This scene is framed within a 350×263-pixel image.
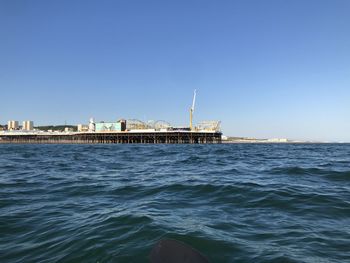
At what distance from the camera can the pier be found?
100m

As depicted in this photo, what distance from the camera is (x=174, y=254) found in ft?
10.1

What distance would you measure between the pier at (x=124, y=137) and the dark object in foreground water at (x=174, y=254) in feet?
308

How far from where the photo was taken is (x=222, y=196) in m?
7.71

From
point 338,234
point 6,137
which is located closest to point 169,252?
point 338,234

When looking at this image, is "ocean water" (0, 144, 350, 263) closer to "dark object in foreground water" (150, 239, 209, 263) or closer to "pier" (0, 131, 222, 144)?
"dark object in foreground water" (150, 239, 209, 263)

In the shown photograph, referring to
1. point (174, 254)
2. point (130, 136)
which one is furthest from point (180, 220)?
point (130, 136)

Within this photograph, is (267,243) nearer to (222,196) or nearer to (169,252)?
(169,252)

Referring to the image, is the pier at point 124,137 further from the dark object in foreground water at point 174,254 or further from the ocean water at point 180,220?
the dark object in foreground water at point 174,254

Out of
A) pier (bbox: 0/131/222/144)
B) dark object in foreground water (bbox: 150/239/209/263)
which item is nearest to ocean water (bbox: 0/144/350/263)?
dark object in foreground water (bbox: 150/239/209/263)

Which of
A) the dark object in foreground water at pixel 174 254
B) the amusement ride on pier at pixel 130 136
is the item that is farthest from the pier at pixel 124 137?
the dark object in foreground water at pixel 174 254

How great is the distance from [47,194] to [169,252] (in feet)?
21.6

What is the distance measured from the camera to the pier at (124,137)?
329 ft

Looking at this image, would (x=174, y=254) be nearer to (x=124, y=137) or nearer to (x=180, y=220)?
(x=180, y=220)

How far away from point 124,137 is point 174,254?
105 m
